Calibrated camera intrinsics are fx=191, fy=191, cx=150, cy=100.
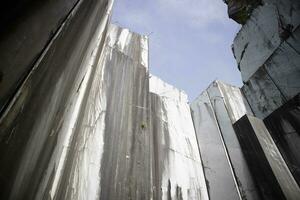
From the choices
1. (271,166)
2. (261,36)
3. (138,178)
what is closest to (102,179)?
(138,178)

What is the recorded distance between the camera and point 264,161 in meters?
3.33

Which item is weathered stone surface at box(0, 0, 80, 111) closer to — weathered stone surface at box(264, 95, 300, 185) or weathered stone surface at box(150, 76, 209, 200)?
weathered stone surface at box(150, 76, 209, 200)

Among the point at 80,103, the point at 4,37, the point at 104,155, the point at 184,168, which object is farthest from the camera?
the point at 184,168

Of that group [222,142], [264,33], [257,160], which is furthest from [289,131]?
[264,33]

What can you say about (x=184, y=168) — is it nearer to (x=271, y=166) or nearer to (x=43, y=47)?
(x=271, y=166)

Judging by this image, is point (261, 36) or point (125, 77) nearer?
point (125, 77)

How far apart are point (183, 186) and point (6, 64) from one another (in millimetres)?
3195

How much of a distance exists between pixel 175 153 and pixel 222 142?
126 centimetres

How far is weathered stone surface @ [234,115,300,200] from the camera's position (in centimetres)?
300

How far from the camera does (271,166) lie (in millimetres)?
3195

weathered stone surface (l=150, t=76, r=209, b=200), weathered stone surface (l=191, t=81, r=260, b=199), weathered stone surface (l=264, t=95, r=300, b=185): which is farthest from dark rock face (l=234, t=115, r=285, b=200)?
weathered stone surface (l=150, t=76, r=209, b=200)

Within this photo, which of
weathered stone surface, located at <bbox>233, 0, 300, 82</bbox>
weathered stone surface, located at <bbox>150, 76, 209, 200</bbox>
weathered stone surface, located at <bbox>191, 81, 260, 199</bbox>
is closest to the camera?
weathered stone surface, located at <bbox>150, 76, 209, 200</bbox>

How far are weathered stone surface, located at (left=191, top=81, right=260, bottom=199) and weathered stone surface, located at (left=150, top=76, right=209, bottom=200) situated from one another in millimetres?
210

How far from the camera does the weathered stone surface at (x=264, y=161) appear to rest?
9.84 ft
